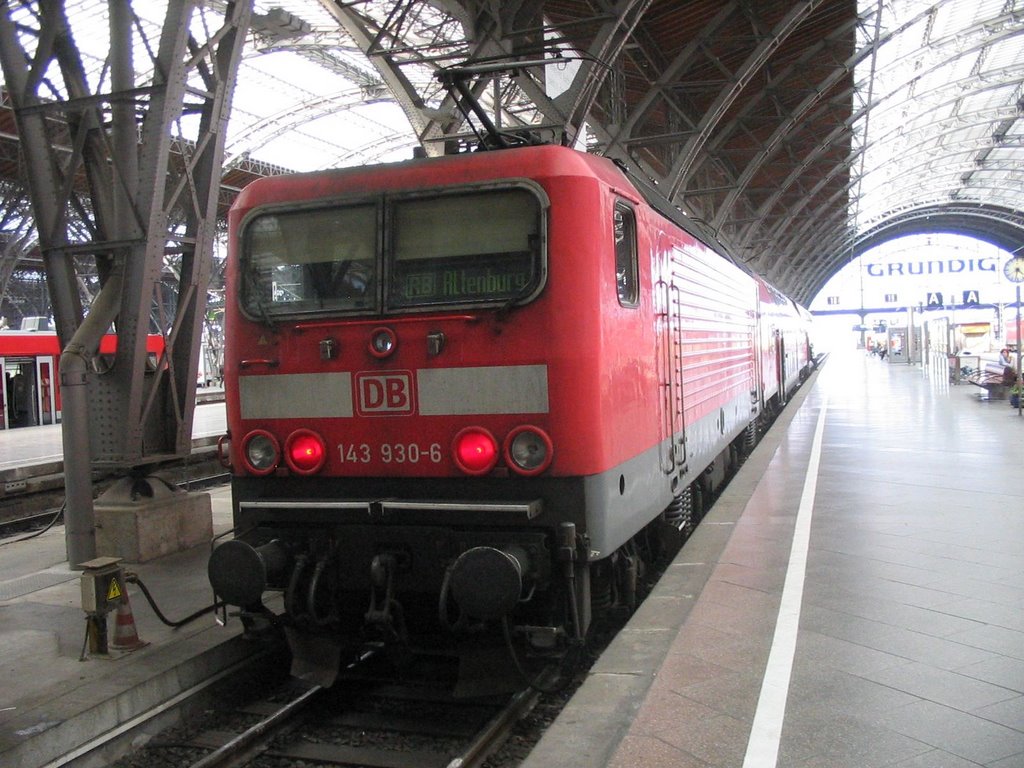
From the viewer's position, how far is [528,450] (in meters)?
4.86

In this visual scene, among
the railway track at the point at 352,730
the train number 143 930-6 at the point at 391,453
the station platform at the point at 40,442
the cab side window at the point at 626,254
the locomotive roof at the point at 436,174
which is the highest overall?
the locomotive roof at the point at 436,174

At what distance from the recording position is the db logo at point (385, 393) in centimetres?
509

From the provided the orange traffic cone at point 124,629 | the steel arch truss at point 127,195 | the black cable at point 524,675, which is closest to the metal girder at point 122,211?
the steel arch truss at point 127,195

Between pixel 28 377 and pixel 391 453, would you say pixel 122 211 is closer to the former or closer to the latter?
pixel 391 453

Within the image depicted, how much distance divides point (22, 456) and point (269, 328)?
15059 mm

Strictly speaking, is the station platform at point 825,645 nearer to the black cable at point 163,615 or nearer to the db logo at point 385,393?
the db logo at point 385,393

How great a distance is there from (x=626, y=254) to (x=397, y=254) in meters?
1.38

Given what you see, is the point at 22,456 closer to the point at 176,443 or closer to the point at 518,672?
the point at 176,443

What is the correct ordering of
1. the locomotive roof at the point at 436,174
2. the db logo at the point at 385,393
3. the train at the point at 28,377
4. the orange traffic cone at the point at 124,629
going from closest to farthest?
the locomotive roof at the point at 436,174, the db logo at the point at 385,393, the orange traffic cone at the point at 124,629, the train at the point at 28,377

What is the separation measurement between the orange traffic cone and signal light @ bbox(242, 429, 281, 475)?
50.7 inches

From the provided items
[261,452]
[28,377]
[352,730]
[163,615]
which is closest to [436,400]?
[261,452]

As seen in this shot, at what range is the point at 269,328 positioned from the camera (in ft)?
17.7

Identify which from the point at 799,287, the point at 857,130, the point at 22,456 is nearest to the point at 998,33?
the point at 857,130

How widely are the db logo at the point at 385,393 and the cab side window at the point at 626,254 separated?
4.35ft
